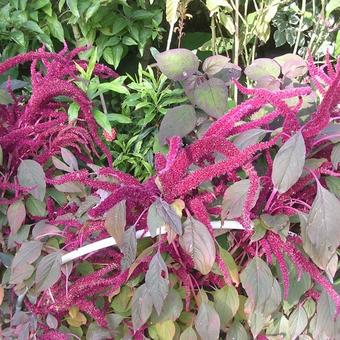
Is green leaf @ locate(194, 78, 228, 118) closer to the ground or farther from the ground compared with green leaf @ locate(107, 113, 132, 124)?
farther from the ground

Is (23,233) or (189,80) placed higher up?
(189,80)

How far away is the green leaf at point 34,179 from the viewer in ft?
3.48

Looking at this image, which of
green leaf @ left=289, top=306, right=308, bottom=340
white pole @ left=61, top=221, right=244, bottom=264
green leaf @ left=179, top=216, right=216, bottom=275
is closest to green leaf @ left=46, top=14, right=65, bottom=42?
white pole @ left=61, top=221, right=244, bottom=264

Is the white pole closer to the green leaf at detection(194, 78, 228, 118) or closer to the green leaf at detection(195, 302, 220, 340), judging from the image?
the green leaf at detection(195, 302, 220, 340)

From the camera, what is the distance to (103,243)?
0.96 m

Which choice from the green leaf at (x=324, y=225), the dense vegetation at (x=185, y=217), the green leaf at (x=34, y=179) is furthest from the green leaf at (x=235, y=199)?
the green leaf at (x=34, y=179)

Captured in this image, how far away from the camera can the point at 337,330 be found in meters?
1.01

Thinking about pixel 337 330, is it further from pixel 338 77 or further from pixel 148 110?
pixel 148 110

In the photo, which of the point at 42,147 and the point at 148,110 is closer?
the point at 42,147

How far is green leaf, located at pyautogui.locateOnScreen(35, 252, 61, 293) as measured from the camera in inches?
37.9

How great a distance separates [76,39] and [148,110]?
1.57 feet

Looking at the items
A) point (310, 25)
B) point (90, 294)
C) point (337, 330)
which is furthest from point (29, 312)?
point (310, 25)

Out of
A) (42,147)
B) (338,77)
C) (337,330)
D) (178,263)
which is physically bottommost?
(337,330)

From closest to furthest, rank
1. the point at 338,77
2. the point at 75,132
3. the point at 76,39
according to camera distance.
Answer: the point at 338,77, the point at 75,132, the point at 76,39
